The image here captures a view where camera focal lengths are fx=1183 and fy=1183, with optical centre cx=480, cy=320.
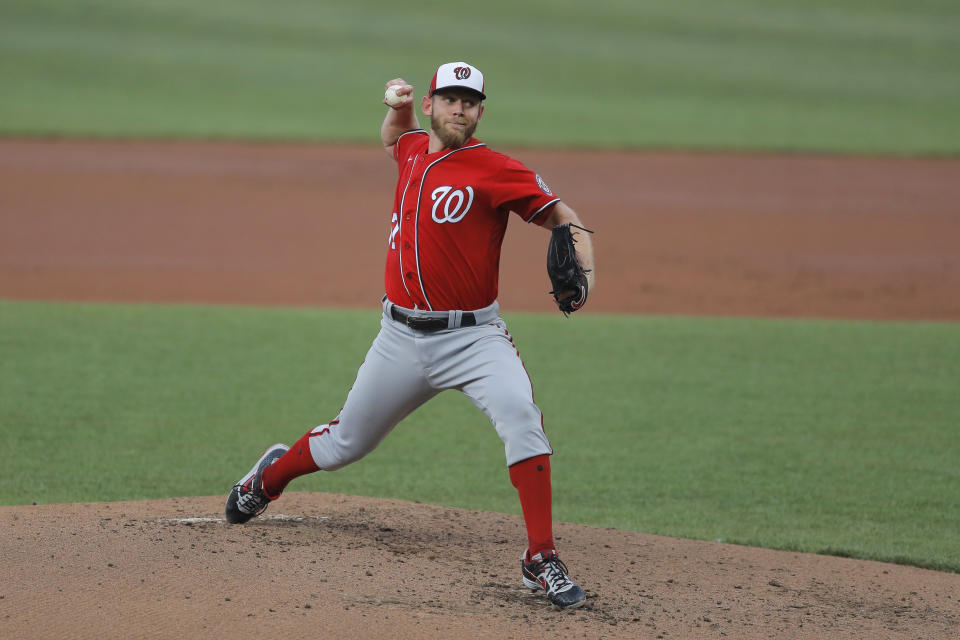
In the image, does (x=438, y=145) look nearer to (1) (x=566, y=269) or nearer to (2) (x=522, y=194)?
(2) (x=522, y=194)

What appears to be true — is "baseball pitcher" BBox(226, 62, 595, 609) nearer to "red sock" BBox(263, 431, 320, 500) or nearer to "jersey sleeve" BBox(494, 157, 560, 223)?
"jersey sleeve" BBox(494, 157, 560, 223)

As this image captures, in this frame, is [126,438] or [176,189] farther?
A: [176,189]

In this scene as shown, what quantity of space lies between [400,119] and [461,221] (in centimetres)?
75

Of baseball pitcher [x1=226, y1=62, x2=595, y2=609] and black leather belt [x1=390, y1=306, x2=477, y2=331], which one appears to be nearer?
baseball pitcher [x1=226, y1=62, x2=595, y2=609]

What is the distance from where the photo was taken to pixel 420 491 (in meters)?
6.09

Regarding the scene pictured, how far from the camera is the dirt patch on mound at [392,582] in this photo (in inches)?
152

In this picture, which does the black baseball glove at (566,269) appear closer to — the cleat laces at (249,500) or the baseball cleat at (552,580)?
the baseball cleat at (552,580)

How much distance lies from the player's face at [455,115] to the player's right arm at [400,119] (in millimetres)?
302

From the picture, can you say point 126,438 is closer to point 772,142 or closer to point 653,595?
point 653,595

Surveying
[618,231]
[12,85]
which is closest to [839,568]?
[618,231]

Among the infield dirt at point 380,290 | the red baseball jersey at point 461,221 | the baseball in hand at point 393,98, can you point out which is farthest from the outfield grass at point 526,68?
the red baseball jersey at point 461,221

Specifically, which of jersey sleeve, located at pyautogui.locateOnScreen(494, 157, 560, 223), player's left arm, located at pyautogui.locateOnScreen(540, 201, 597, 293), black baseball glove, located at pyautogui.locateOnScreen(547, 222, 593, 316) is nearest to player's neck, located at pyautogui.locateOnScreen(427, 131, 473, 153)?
jersey sleeve, located at pyautogui.locateOnScreen(494, 157, 560, 223)

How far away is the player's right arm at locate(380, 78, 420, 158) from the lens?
192 inches

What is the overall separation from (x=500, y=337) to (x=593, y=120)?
734 inches
